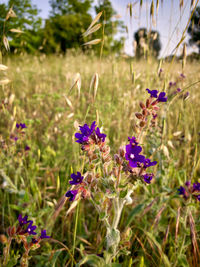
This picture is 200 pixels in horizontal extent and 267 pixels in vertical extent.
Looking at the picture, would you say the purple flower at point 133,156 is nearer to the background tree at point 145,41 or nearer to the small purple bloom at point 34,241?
the small purple bloom at point 34,241

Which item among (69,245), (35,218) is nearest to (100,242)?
(69,245)

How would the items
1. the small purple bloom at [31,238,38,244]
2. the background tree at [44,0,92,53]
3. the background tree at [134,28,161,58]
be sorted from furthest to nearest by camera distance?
the background tree at [44,0,92,53], the background tree at [134,28,161,58], the small purple bloom at [31,238,38,244]

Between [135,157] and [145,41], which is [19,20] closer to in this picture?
[145,41]

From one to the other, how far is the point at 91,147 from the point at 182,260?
3.50ft

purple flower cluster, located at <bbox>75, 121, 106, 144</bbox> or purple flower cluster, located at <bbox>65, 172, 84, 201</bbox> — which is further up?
purple flower cluster, located at <bbox>75, 121, 106, 144</bbox>

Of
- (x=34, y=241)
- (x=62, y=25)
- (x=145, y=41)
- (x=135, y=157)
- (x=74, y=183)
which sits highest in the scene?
(x=62, y=25)

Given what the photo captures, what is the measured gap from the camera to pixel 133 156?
36.1 inches

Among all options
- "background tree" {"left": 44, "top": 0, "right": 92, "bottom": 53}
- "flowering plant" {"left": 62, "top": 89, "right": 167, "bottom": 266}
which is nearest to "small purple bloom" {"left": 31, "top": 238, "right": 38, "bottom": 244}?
"flowering plant" {"left": 62, "top": 89, "right": 167, "bottom": 266}

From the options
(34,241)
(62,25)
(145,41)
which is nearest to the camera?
(34,241)

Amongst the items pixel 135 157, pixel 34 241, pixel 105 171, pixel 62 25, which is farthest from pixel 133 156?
pixel 62 25

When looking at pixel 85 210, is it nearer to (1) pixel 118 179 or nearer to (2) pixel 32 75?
(1) pixel 118 179

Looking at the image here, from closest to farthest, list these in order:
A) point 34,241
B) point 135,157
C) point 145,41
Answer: point 135,157 → point 34,241 → point 145,41

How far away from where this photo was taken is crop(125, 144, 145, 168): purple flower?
2.93 ft

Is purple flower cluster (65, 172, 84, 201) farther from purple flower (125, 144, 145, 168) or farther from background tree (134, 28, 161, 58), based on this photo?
background tree (134, 28, 161, 58)
